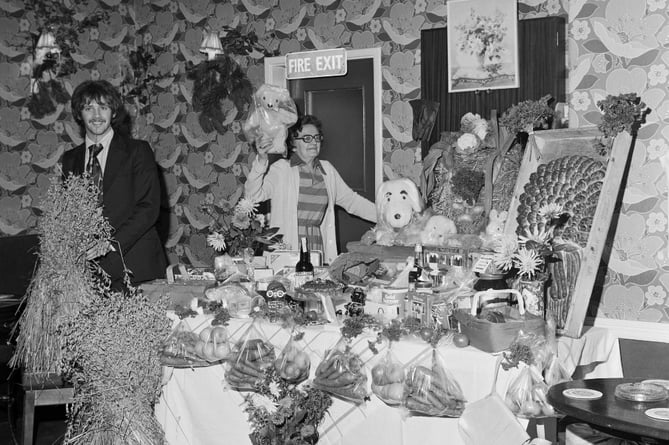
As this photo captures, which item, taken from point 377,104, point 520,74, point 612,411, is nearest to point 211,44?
point 377,104

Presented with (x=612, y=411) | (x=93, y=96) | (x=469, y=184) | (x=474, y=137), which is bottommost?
(x=612, y=411)

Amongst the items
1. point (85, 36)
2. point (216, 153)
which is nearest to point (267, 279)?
point (216, 153)

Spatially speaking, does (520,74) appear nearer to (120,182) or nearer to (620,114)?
(620,114)

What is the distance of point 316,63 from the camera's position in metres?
5.28

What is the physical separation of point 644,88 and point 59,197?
107 inches

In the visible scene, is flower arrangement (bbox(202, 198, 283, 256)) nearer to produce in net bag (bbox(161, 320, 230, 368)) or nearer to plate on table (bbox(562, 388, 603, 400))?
produce in net bag (bbox(161, 320, 230, 368))

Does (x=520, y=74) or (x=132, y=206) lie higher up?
(x=520, y=74)

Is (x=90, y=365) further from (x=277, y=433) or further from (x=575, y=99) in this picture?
(x=575, y=99)

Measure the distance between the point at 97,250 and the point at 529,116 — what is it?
76.5 inches

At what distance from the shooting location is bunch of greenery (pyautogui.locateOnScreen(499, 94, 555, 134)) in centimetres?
323

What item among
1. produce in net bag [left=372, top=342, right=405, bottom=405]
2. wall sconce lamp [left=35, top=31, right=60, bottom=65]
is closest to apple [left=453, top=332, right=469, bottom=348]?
produce in net bag [left=372, top=342, right=405, bottom=405]

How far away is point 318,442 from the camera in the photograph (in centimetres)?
293

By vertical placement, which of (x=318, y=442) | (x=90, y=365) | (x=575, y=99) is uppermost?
(x=575, y=99)

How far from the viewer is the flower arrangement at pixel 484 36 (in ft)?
14.7
